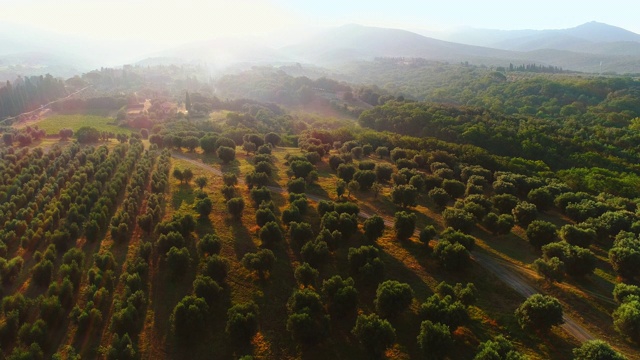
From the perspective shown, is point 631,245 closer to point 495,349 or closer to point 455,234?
point 455,234

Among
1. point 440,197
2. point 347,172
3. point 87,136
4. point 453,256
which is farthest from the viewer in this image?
point 87,136

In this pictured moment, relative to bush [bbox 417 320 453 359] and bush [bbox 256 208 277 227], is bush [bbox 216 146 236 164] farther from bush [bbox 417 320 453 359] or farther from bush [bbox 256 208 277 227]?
bush [bbox 417 320 453 359]

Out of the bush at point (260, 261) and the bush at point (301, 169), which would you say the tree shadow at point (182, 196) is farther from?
the bush at point (260, 261)

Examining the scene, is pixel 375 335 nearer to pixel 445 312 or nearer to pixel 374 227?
pixel 445 312

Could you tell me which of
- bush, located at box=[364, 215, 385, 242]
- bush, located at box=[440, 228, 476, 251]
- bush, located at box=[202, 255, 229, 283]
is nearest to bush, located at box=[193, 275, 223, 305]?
bush, located at box=[202, 255, 229, 283]

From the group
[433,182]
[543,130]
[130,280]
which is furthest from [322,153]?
[543,130]

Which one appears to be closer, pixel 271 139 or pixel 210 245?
pixel 210 245

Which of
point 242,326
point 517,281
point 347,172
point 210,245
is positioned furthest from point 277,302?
point 347,172

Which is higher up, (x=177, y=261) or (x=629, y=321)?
(x=177, y=261)

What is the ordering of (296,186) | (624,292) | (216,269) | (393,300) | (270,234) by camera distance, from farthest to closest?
(296,186)
(270,234)
(216,269)
(624,292)
(393,300)
